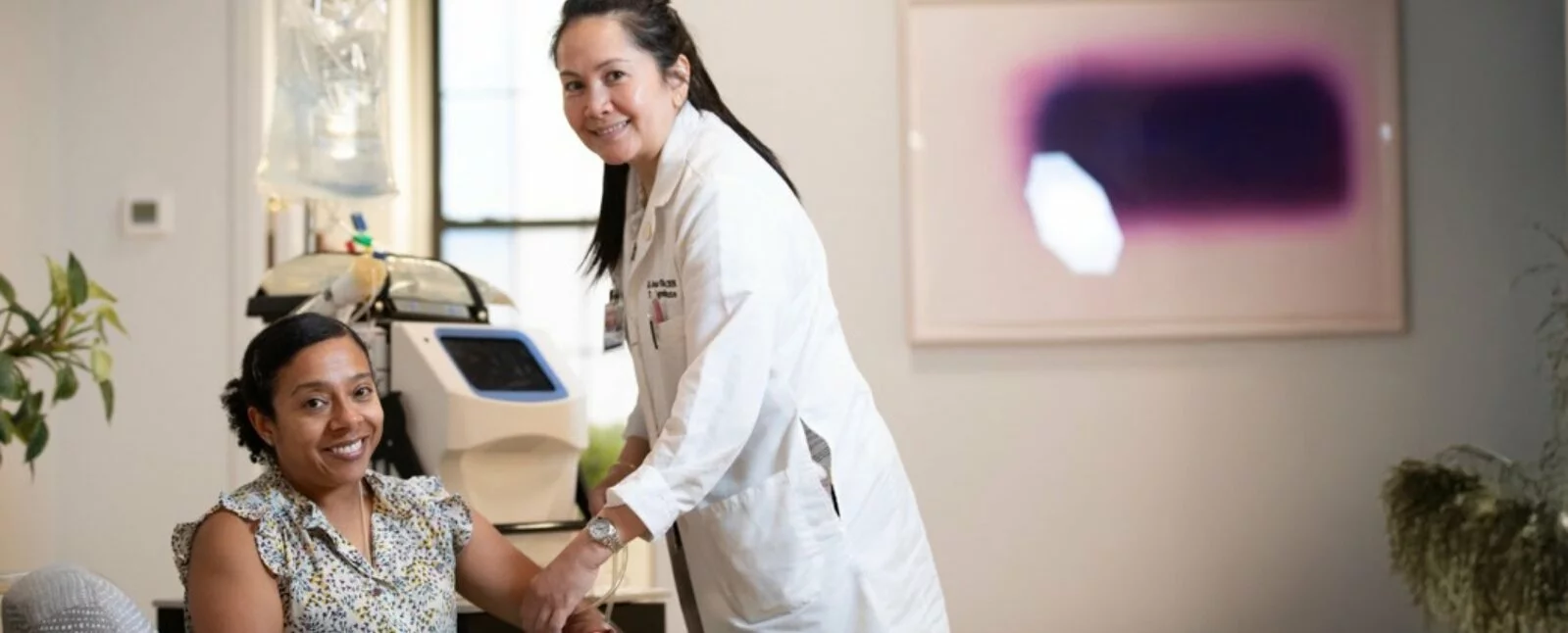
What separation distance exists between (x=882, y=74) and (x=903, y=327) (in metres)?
0.55

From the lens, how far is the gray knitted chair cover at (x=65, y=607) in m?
1.22

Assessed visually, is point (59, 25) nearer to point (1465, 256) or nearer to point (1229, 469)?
point (1229, 469)

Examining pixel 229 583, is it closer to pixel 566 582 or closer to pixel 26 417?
pixel 566 582

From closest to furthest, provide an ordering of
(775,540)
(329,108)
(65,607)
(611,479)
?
(65,607) < (775,540) < (611,479) < (329,108)

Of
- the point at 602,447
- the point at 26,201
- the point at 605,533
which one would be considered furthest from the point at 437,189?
the point at 605,533

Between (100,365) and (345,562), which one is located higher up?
(100,365)

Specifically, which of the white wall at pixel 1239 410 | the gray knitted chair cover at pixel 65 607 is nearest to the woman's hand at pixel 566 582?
the gray knitted chair cover at pixel 65 607

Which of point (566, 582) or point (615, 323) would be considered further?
point (615, 323)

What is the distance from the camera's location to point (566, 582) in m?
1.60

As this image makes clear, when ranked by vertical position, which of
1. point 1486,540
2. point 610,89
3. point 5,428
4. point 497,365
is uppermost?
point 610,89

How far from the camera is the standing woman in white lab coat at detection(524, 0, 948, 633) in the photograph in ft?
5.43

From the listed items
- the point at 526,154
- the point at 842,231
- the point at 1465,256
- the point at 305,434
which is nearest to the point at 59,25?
the point at 526,154

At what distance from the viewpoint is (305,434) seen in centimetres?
165

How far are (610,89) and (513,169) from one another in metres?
3.22
